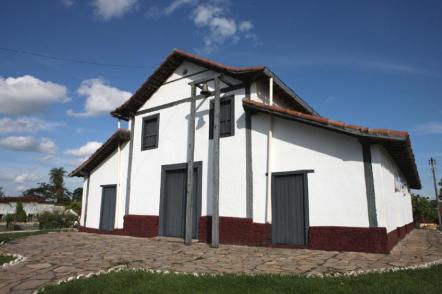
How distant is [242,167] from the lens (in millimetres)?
9719

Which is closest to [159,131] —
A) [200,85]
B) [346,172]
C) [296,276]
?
[200,85]

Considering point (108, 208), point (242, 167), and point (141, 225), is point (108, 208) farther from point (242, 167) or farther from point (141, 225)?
point (242, 167)

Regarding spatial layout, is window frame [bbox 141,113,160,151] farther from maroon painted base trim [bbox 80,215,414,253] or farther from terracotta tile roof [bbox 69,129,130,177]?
maroon painted base trim [bbox 80,215,414,253]

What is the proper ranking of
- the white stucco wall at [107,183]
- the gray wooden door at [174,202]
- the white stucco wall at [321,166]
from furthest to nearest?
the white stucco wall at [107,183], the gray wooden door at [174,202], the white stucco wall at [321,166]

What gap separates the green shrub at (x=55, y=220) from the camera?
2244cm

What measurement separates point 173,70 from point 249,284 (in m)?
9.63

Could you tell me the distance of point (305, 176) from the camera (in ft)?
28.3

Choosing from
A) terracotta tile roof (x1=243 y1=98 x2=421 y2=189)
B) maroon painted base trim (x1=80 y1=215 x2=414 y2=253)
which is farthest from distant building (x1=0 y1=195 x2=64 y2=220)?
terracotta tile roof (x1=243 y1=98 x2=421 y2=189)

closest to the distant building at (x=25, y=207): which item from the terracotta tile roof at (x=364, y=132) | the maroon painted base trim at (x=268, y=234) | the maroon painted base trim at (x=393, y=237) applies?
the maroon painted base trim at (x=268, y=234)

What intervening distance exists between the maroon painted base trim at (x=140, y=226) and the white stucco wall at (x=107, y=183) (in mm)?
666

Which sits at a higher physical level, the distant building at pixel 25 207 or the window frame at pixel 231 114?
the window frame at pixel 231 114

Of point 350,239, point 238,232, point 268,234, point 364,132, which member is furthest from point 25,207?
point 364,132

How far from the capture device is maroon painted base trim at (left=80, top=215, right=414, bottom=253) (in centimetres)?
741

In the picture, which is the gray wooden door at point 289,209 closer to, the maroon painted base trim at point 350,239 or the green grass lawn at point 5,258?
the maroon painted base trim at point 350,239
